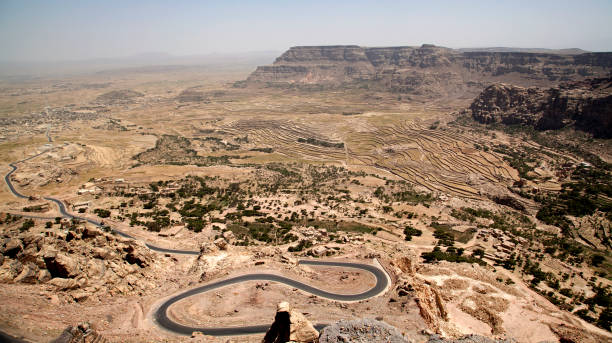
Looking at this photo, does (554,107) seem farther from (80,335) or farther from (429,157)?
(80,335)

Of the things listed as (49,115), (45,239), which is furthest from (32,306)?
(49,115)

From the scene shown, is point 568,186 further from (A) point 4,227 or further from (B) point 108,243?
(A) point 4,227

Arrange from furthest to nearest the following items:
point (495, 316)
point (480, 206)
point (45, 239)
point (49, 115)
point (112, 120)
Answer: point (49, 115), point (112, 120), point (480, 206), point (45, 239), point (495, 316)

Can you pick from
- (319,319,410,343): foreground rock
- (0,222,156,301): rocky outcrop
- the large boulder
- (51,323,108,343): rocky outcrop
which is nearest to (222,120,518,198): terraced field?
(319,319,410,343): foreground rock

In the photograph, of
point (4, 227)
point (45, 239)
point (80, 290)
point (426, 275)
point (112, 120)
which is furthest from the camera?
point (112, 120)

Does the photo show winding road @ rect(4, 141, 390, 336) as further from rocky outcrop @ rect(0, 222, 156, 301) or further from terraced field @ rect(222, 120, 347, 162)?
terraced field @ rect(222, 120, 347, 162)
